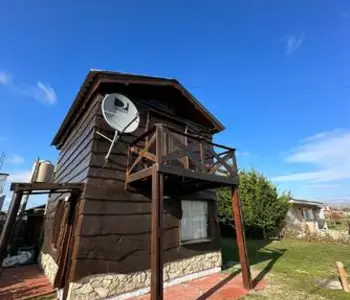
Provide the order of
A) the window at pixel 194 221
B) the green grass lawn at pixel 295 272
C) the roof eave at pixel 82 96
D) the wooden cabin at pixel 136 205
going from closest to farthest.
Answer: the wooden cabin at pixel 136 205, the green grass lawn at pixel 295 272, the roof eave at pixel 82 96, the window at pixel 194 221

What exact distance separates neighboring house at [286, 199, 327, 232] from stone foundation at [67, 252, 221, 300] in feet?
48.8

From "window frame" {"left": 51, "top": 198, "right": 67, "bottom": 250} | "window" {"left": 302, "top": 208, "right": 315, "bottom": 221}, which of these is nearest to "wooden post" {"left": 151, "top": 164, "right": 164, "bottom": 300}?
"window frame" {"left": 51, "top": 198, "right": 67, "bottom": 250}

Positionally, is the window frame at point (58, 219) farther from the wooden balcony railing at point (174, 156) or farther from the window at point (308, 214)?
the window at point (308, 214)

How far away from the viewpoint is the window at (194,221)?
7.16 metres

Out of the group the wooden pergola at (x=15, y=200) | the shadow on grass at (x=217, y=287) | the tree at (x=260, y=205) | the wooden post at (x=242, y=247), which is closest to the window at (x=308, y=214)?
the tree at (x=260, y=205)

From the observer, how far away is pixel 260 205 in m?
16.2

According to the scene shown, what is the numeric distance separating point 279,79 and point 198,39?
16.6ft

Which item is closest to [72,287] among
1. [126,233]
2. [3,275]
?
[126,233]

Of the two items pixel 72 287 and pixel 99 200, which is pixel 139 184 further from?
pixel 72 287

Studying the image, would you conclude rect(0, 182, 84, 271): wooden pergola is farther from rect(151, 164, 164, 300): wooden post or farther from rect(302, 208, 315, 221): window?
rect(302, 208, 315, 221): window

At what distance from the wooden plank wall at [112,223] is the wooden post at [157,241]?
5.69 ft

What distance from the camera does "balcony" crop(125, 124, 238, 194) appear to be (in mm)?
4926

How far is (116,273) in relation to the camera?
5.23 metres

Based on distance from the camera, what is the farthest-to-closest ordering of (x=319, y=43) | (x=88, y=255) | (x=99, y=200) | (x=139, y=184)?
1. (x=319, y=43)
2. (x=139, y=184)
3. (x=99, y=200)
4. (x=88, y=255)
